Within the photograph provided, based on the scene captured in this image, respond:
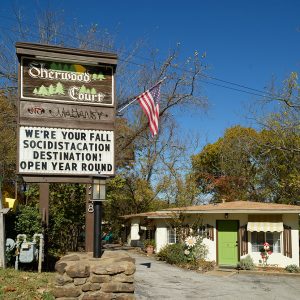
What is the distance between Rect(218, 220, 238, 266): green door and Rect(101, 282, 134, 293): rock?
596 inches

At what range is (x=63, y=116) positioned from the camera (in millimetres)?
9398

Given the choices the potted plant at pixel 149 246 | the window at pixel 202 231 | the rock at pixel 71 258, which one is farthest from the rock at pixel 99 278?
the potted plant at pixel 149 246

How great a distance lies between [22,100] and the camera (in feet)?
30.2

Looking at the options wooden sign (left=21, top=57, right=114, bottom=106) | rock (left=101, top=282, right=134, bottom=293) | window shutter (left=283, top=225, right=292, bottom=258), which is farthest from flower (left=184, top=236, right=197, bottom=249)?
rock (left=101, top=282, right=134, bottom=293)

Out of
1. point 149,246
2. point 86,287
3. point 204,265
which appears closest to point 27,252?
point 86,287

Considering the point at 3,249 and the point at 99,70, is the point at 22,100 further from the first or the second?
the point at 3,249

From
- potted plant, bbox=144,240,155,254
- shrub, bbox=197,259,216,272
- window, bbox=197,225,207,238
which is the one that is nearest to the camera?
shrub, bbox=197,259,216,272

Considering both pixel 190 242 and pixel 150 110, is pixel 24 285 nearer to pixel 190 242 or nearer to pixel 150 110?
pixel 150 110

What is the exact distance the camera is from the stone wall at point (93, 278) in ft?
24.5

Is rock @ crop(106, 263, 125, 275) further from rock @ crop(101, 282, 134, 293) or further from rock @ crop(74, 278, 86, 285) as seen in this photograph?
rock @ crop(74, 278, 86, 285)

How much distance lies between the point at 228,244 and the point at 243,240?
0.89 meters

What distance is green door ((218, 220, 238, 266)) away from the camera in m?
22.0

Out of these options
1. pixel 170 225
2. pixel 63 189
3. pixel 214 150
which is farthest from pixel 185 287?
pixel 214 150

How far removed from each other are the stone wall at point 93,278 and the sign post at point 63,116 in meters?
2.21
